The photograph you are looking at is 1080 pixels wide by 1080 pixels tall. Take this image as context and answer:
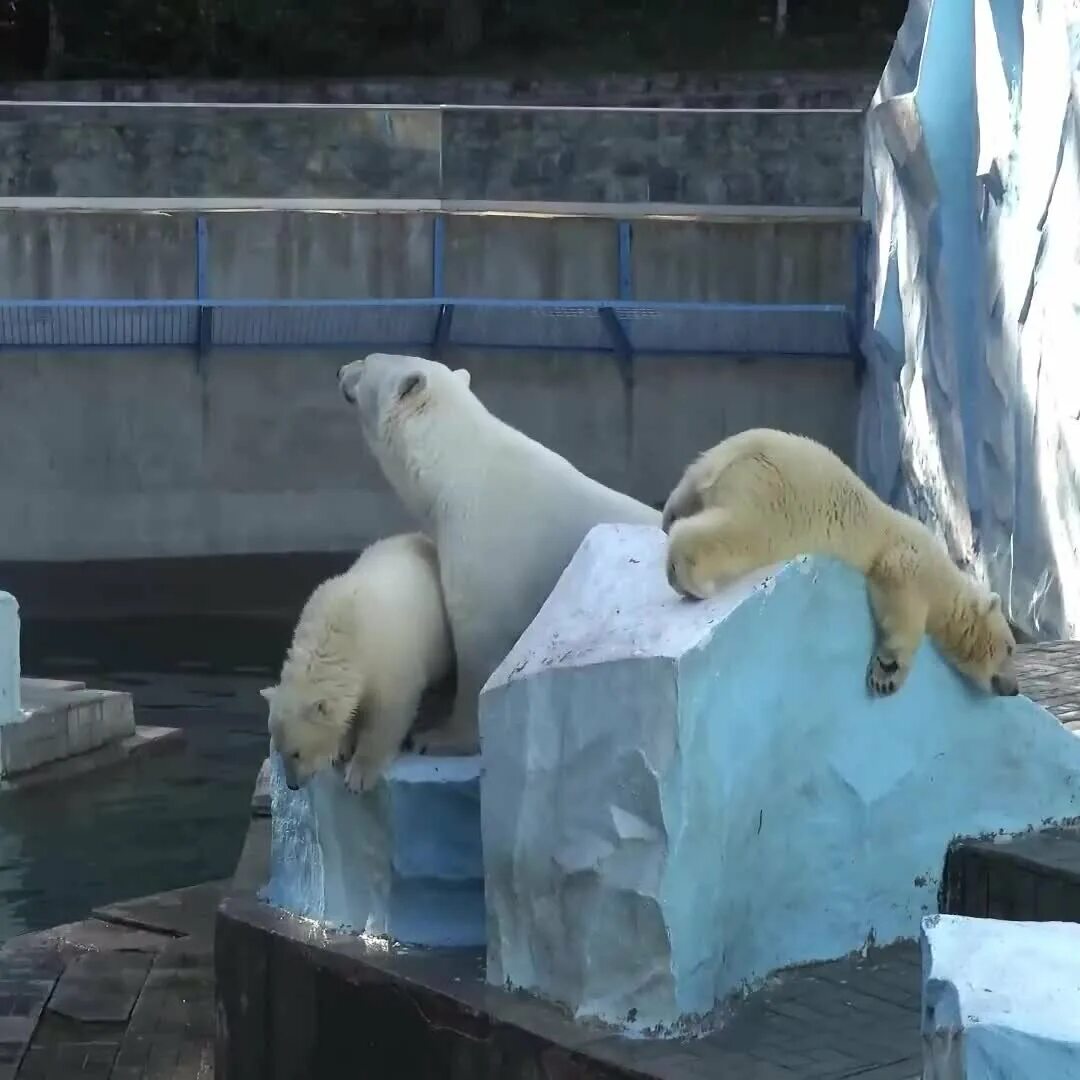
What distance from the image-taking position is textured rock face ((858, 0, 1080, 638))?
7.44m

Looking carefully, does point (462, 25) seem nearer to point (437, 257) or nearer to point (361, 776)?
point (437, 257)

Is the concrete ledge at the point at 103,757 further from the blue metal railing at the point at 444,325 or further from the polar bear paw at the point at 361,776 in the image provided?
the blue metal railing at the point at 444,325

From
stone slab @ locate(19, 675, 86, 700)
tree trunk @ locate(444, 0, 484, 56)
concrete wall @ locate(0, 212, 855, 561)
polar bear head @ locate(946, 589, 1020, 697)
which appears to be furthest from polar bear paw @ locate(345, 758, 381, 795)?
tree trunk @ locate(444, 0, 484, 56)

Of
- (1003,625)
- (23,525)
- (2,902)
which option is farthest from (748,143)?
(1003,625)

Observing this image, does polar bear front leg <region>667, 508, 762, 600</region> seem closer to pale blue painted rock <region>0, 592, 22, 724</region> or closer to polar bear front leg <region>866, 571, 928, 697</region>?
A: polar bear front leg <region>866, 571, 928, 697</region>

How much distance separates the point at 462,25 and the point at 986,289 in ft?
44.2

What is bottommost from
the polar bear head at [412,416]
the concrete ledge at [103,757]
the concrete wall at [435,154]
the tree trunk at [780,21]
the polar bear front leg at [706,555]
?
the concrete ledge at [103,757]

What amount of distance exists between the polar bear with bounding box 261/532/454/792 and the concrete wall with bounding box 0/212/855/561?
8750 mm

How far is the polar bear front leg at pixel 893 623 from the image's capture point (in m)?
3.12

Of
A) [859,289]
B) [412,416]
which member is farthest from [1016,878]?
[859,289]

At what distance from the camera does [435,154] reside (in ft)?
40.9

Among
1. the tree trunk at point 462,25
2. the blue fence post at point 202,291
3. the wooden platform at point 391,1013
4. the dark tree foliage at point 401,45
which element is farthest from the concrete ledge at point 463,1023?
the tree trunk at point 462,25

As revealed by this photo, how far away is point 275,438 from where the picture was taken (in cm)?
1216

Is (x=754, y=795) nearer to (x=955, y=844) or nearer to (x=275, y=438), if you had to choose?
(x=955, y=844)
